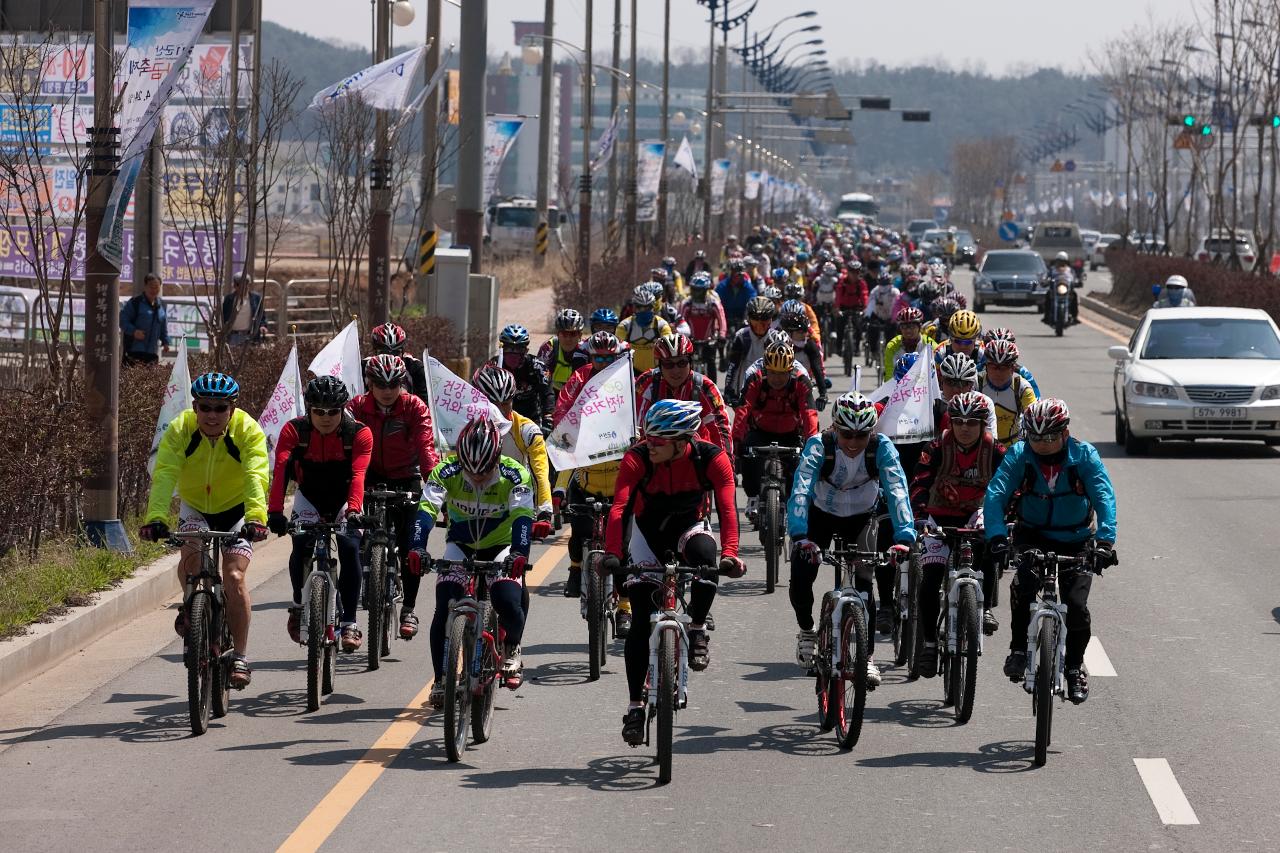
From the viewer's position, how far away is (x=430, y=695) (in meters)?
10.3

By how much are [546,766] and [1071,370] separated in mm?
28205

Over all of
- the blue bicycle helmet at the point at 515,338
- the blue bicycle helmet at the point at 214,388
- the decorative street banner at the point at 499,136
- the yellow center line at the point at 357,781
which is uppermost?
the decorative street banner at the point at 499,136

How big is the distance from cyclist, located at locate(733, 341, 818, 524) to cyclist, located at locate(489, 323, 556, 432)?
1328 mm

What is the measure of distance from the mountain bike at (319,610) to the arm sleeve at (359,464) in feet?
0.49

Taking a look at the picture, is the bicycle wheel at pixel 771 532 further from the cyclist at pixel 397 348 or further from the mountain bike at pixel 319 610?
the mountain bike at pixel 319 610

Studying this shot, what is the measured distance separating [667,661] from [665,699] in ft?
0.56

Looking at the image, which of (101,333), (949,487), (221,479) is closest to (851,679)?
(949,487)

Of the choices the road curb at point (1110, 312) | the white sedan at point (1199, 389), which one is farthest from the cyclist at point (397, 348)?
the road curb at point (1110, 312)

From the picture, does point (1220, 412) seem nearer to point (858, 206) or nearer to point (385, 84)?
point (385, 84)

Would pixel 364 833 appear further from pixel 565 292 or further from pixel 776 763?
pixel 565 292

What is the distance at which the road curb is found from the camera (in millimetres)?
51594

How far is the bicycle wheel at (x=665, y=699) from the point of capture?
852cm

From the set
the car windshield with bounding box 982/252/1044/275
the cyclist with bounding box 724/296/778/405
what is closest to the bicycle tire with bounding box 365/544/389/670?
the cyclist with bounding box 724/296/778/405

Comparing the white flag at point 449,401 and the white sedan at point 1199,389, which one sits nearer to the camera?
the white flag at point 449,401
